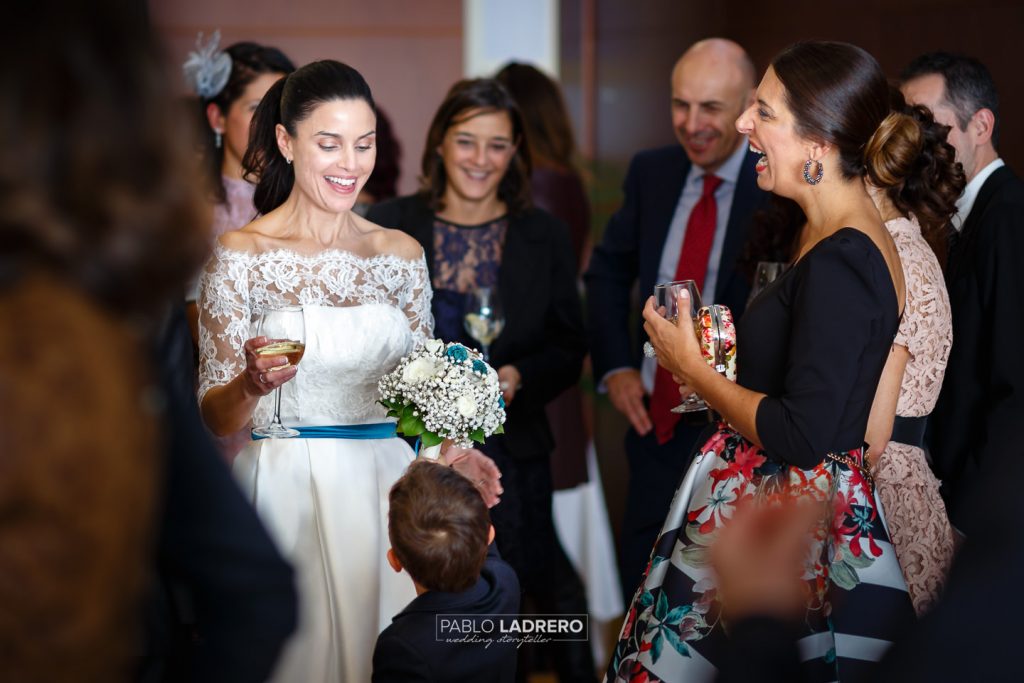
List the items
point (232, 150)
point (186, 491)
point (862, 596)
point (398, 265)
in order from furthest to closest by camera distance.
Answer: point (232, 150), point (398, 265), point (862, 596), point (186, 491)

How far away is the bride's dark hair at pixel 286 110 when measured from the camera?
2.51 m

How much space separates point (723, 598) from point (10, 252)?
0.83m

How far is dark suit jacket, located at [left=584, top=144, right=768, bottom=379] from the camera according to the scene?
3.58 metres

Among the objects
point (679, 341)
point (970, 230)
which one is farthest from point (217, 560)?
point (970, 230)

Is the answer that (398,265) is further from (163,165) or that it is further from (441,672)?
(163,165)

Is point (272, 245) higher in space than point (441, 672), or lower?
higher

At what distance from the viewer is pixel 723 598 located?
126cm

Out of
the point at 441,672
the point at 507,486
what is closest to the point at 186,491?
the point at 441,672

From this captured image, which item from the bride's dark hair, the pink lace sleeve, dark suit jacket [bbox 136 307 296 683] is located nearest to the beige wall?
the bride's dark hair

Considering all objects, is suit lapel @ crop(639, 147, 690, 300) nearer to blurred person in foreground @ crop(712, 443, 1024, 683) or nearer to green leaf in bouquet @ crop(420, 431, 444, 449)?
green leaf in bouquet @ crop(420, 431, 444, 449)

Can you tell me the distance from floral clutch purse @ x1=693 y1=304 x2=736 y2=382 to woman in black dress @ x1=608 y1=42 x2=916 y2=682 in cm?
3

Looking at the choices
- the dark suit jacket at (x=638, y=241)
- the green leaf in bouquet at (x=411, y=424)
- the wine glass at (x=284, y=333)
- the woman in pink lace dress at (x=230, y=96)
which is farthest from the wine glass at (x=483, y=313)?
the woman in pink lace dress at (x=230, y=96)

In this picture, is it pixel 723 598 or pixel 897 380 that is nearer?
pixel 723 598

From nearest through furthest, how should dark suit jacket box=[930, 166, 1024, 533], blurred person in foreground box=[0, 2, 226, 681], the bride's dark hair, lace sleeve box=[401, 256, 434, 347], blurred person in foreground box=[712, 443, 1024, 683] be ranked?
1. blurred person in foreground box=[0, 2, 226, 681]
2. blurred person in foreground box=[712, 443, 1024, 683]
3. the bride's dark hair
4. lace sleeve box=[401, 256, 434, 347]
5. dark suit jacket box=[930, 166, 1024, 533]
